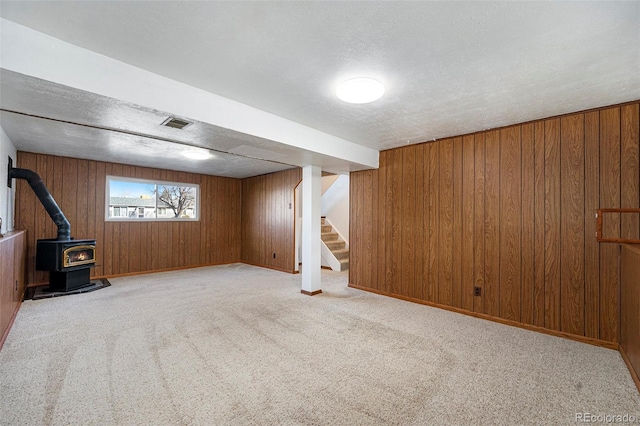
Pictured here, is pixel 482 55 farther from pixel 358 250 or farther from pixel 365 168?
pixel 358 250

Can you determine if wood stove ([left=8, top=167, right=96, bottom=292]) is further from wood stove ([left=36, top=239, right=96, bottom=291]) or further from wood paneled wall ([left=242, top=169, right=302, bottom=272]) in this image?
wood paneled wall ([left=242, top=169, right=302, bottom=272])

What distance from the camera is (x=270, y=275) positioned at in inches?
231

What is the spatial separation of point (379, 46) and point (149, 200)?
19.6 ft

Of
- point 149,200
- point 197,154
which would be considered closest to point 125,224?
point 149,200

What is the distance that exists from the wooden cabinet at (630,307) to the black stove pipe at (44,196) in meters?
6.63

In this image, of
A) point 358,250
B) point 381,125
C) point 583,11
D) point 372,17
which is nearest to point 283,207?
point 358,250

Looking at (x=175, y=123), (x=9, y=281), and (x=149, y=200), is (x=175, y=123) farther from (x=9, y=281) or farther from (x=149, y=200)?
Answer: (x=149, y=200)

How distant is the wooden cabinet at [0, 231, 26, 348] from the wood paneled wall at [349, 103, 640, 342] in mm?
4303

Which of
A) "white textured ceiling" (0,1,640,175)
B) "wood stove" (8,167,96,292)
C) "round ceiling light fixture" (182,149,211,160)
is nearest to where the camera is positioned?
"white textured ceiling" (0,1,640,175)

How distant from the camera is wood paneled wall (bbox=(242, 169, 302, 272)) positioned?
6.27m

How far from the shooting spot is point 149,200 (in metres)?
6.12

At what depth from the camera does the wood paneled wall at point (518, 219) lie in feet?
8.83

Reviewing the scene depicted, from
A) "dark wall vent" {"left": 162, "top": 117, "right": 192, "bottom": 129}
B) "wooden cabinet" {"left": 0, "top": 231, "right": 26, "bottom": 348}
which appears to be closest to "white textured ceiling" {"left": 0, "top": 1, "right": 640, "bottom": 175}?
"dark wall vent" {"left": 162, "top": 117, "right": 192, "bottom": 129}

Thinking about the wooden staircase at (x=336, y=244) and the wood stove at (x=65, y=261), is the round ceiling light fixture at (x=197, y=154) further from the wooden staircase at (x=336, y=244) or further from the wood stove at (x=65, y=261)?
the wooden staircase at (x=336, y=244)
